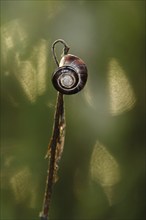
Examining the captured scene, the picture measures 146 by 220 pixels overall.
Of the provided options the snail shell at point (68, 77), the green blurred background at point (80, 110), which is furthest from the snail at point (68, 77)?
the green blurred background at point (80, 110)

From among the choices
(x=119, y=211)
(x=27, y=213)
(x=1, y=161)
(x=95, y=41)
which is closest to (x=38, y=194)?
(x=27, y=213)

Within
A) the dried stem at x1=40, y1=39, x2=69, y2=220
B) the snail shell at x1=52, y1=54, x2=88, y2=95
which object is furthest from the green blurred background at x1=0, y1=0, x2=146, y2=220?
the snail shell at x1=52, y1=54, x2=88, y2=95

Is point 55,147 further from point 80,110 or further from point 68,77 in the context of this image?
point 80,110

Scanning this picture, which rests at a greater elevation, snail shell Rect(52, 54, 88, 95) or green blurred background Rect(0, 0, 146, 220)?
green blurred background Rect(0, 0, 146, 220)

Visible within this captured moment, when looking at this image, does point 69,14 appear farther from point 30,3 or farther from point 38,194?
point 38,194

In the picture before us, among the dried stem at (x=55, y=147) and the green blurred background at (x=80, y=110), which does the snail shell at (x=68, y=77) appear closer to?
the dried stem at (x=55, y=147)

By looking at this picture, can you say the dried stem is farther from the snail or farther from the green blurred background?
the green blurred background
